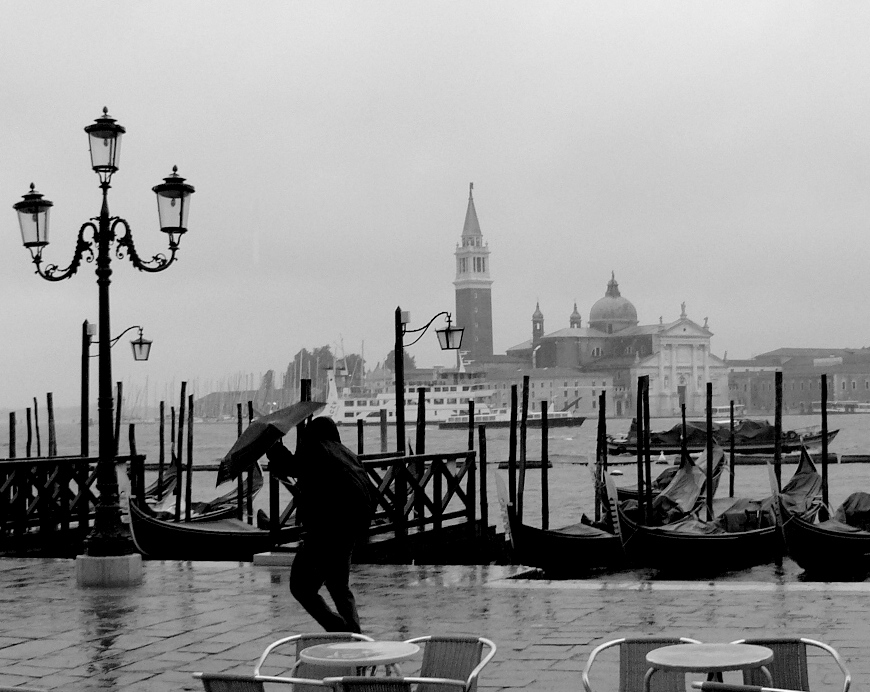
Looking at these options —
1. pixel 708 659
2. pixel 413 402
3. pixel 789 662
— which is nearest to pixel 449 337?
pixel 789 662

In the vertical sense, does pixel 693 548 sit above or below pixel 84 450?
below

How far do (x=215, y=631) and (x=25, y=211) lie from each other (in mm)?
3250

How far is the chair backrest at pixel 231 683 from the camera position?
105 inches

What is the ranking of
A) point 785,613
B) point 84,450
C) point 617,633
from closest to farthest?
point 617,633 → point 785,613 → point 84,450

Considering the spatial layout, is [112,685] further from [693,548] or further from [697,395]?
[697,395]

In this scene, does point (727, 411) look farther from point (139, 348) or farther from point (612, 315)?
point (139, 348)

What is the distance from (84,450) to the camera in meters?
13.2

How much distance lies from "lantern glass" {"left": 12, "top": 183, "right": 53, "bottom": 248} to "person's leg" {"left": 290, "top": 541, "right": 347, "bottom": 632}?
151 inches

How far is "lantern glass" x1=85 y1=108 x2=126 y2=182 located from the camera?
7.05 meters

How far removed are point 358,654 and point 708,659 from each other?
0.83 m

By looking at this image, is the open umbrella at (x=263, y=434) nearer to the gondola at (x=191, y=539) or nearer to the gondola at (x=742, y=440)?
the gondola at (x=191, y=539)

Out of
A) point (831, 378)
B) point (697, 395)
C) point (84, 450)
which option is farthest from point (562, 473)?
point (831, 378)

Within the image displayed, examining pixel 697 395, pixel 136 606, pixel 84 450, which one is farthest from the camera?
pixel 697 395

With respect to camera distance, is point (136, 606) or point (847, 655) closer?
point (847, 655)
